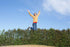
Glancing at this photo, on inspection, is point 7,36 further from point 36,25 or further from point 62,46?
point 62,46

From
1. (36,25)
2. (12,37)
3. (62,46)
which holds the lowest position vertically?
(62,46)

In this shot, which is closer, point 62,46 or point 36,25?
point 62,46

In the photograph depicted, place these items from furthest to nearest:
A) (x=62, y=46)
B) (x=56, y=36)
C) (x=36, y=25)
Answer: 1. (x=36, y=25)
2. (x=56, y=36)
3. (x=62, y=46)

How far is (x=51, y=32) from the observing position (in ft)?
44.0

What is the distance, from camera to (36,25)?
1425 cm

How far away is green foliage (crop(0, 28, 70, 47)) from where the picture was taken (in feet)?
42.4

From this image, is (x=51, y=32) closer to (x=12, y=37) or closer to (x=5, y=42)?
(x=12, y=37)

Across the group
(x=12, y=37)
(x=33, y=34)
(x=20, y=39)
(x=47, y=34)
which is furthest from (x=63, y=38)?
(x=12, y=37)

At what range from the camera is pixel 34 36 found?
43.9ft

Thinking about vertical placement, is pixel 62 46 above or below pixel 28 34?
below

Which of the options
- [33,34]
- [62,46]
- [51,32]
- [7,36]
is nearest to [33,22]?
[33,34]

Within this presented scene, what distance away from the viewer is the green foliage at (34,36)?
12918 millimetres

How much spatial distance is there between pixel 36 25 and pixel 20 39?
→ 243 centimetres

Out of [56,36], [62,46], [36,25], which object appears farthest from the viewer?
[36,25]
